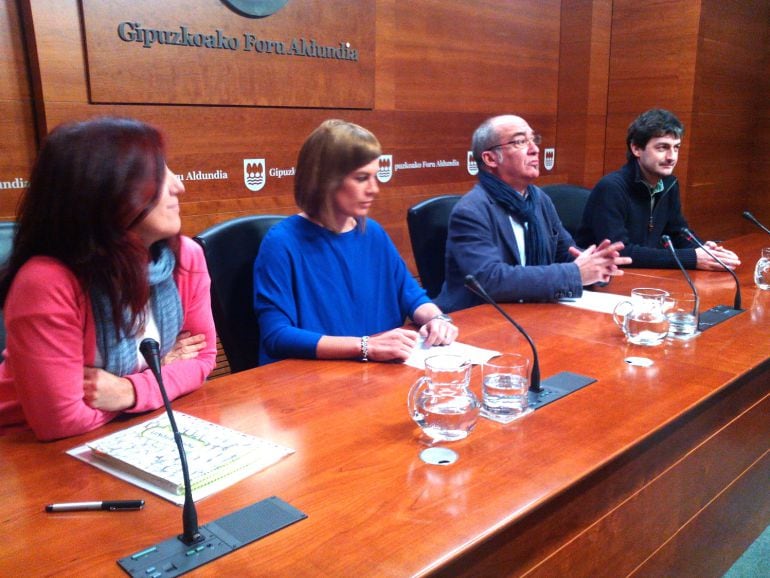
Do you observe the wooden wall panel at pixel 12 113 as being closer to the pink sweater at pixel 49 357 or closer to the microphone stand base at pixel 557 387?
the pink sweater at pixel 49 357

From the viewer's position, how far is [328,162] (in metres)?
1.91

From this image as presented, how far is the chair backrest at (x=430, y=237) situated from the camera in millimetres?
2527

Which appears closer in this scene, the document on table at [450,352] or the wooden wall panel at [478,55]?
the document on table at [450,352]

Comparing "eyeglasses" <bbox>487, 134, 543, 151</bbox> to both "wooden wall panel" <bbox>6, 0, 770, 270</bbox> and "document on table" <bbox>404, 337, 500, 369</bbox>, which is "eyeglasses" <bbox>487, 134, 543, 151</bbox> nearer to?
"document on table" <bbox>404, 337, 500, 369</bbox>

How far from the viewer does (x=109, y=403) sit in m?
1.22

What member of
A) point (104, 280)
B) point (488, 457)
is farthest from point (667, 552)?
point (104, 280)

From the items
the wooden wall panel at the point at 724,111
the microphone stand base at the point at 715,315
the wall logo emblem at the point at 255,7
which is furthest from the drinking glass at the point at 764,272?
the wooden wall panel at the point at 724,111

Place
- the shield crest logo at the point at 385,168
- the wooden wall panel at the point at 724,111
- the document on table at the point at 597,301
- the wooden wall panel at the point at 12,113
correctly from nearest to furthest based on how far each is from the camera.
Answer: the document on table at the point at 597,301
the wooden wall panel at the point at 12,113
the shield crest logo at the point at 385,168
the wooden wall panel at the point at 724,111

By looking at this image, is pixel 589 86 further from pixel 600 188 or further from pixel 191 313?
pixel 191 313

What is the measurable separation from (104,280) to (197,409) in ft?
0.96

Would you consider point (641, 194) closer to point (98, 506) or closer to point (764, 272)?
point (764, 272)

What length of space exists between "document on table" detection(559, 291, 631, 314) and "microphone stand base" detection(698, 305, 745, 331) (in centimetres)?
22

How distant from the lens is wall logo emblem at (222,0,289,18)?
274 centimetres

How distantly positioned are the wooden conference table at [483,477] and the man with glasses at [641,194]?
107 centimetres
